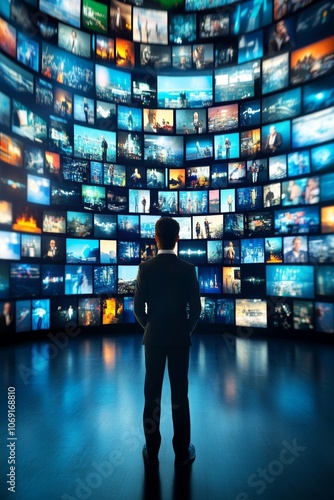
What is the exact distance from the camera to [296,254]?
6.34m

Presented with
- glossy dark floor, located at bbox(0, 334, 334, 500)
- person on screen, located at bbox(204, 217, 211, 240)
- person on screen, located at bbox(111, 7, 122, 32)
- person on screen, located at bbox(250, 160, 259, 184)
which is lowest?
glossy dark floor, located at bbox(0, 334, 334, 500)

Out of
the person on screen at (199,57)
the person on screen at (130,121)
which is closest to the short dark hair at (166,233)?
the person on screen at (130,121)

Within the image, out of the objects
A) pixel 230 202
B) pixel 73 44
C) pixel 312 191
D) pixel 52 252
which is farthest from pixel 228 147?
pixel 52 252

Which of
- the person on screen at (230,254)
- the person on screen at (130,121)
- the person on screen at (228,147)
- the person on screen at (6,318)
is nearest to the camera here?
the person on screen at (6,318)

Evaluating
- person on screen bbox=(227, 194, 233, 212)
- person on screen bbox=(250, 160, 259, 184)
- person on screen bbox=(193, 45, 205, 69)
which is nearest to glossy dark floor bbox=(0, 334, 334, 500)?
person on screen bbox=(227, 194, 233, 212)

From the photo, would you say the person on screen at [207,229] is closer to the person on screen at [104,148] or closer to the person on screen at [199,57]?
the person on screen at [104,148]

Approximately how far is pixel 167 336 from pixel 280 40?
6.66 metres

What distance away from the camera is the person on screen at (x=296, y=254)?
6.25m

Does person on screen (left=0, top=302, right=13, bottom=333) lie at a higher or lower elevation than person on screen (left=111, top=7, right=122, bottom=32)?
lower

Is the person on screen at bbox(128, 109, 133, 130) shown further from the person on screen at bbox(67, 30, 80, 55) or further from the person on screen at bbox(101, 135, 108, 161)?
the person on screen at bbox(67, 30, 80, 55)

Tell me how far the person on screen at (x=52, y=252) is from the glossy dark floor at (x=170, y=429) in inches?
75.2

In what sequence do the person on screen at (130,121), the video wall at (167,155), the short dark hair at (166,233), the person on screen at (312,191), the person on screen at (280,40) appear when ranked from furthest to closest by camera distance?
the person on screen at (130,121)
the person on screen at (280,40)
the person on screen at (312,191)
the video wall at (167,155)
the short dark hair at (166,233)

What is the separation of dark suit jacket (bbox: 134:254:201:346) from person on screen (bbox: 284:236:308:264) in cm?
464

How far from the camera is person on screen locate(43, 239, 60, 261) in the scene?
6.34 m
